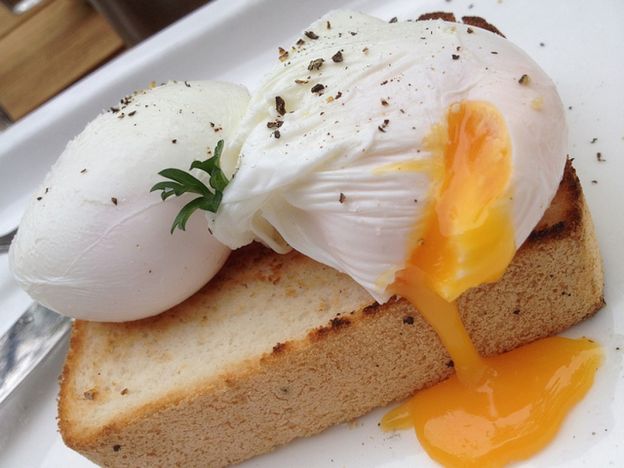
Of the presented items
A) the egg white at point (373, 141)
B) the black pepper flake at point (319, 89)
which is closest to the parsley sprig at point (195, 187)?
the egg white at point (373, 141)

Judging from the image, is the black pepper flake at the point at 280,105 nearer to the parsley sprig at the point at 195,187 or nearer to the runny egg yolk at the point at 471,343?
the parsley sprig at the point at 195,187

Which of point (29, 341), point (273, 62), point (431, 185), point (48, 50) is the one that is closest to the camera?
point (431, 185)

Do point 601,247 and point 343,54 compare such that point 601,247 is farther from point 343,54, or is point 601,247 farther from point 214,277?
point 214,277

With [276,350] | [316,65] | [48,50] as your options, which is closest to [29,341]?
[276,350]

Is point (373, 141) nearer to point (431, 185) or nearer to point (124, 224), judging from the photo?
point (431, 185)

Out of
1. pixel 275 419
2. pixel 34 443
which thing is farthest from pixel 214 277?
pixel 34 443
